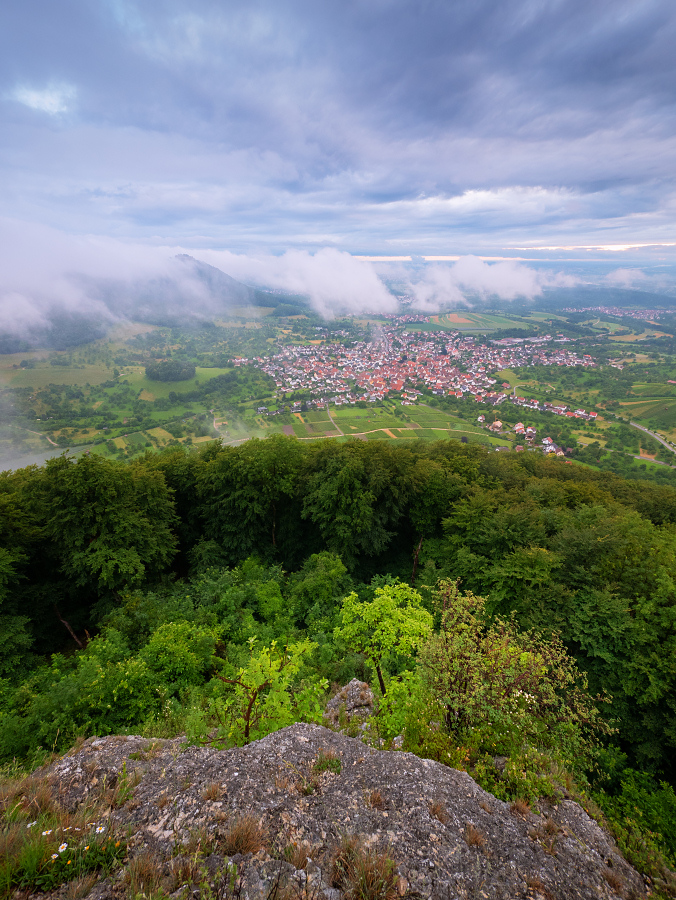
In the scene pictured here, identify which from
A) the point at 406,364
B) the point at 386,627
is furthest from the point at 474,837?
the point at 406,364

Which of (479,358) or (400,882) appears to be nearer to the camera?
(400,882)

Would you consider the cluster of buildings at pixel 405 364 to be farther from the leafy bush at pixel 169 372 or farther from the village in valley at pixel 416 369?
the leafy bush at pixel 169 372

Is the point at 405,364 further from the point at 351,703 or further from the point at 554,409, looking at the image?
the point at 351,703

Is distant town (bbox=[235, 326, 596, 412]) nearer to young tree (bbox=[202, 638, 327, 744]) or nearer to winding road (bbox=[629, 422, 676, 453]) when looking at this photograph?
winding road (bbox=[629, 422, 676, 453])

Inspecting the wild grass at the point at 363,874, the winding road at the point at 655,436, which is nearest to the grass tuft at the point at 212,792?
the wild grass at the point at 363,874

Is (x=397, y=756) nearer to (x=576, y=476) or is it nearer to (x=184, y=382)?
(x=576, y=476)

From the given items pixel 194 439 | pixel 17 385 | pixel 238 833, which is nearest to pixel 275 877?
pixel 238 833
